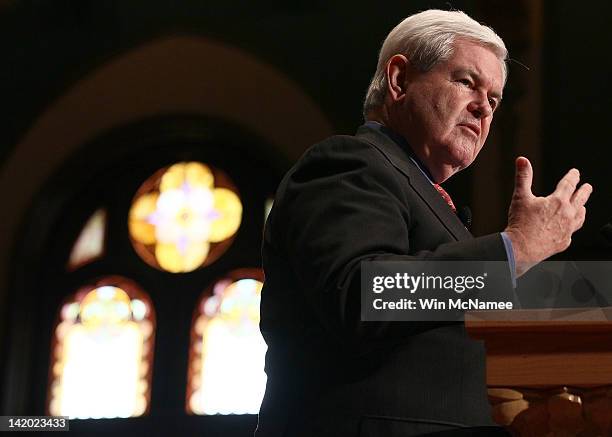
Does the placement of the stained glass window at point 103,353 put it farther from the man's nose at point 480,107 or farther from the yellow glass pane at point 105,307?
the man's nose at point 480,107

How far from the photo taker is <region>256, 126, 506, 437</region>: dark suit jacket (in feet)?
6.68

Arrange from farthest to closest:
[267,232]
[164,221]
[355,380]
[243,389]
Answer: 1. [164,221]
2. [243,389]
3. [267,232]
4. [355,380]

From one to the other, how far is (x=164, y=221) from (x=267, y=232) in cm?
461

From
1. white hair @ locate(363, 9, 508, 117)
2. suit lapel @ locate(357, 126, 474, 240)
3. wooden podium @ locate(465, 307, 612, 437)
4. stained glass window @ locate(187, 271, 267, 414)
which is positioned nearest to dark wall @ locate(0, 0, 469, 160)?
stained glass window @ locate(187, 271, 267, 414)

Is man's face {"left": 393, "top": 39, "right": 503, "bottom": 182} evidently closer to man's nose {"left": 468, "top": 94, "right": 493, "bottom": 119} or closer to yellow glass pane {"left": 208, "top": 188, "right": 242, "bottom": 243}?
man's nose {"left": 468, "top": 94, "right": 493, "bottom": 119}

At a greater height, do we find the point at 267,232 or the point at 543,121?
the point at 543,121

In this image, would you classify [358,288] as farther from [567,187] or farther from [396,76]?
[396,76]

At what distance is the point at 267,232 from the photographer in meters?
2.35

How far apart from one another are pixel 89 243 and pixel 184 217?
0.56 m

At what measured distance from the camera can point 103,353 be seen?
6684mm

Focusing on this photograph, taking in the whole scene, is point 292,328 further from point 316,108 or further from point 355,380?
point 316,108

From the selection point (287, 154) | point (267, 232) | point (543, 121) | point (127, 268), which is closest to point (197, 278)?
point (127, 268)

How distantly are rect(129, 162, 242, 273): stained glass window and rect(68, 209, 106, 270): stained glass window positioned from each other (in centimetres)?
18

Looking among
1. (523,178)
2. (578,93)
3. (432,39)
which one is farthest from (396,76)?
(578,93)
